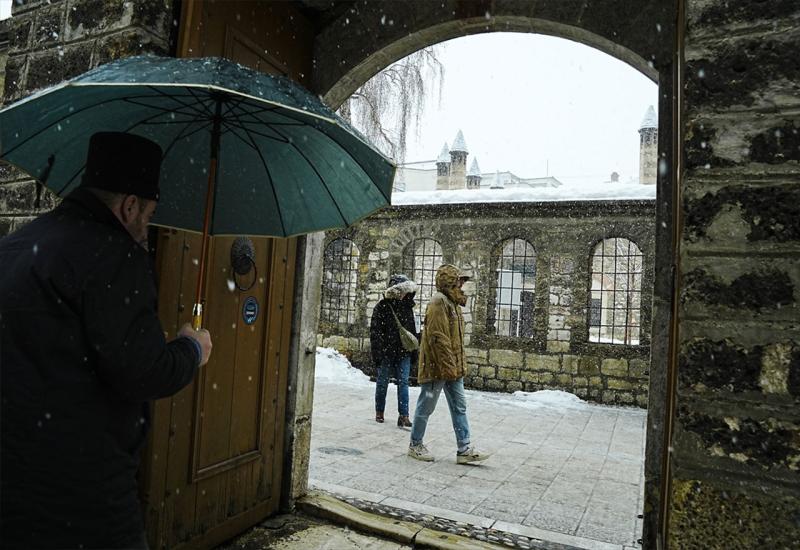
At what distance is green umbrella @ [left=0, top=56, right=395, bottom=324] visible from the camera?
6.23 feet

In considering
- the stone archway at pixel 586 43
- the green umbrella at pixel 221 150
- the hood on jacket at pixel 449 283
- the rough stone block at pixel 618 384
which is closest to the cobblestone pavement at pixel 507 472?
the stone archway at pixel 586 43

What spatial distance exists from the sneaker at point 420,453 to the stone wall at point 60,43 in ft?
11.6

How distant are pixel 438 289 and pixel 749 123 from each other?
3.74 m

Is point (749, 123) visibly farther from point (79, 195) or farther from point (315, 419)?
point (315, 419)

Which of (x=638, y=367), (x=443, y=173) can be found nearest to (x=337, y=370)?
(x=638, y=367)

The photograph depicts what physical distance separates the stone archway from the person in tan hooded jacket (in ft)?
7.14

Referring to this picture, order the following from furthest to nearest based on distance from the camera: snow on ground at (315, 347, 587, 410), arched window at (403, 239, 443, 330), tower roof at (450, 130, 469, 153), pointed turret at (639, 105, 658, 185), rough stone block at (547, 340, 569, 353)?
1. tower roof at (450, 130, 469, 153)
2. pointed turret at (639, 105, 658, 185)
3. arched window at (403, 239, 443, 330)
4. rough stone block at (547, 340, 569, 353)
5. snow on ground at (315, 347, 587, 410)

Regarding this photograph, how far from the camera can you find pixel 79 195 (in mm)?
1528

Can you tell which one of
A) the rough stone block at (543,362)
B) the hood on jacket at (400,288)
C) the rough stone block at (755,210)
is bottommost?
the rough stone block at (543,362)

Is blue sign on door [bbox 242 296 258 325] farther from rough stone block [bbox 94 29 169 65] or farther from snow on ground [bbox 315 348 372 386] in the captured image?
snow on ground [bbox 315 348 372 386]

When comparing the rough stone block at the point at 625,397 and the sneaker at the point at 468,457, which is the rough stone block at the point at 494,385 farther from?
the sneaker at the point at 468,457

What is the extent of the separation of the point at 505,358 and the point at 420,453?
5.34 metres

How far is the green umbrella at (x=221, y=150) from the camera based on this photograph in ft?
6.23

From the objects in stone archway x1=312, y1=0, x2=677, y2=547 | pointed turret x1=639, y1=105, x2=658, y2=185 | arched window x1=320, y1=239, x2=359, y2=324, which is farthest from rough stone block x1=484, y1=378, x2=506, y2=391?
pointed turret x1=639, y1=105, x2=658, y2=185
